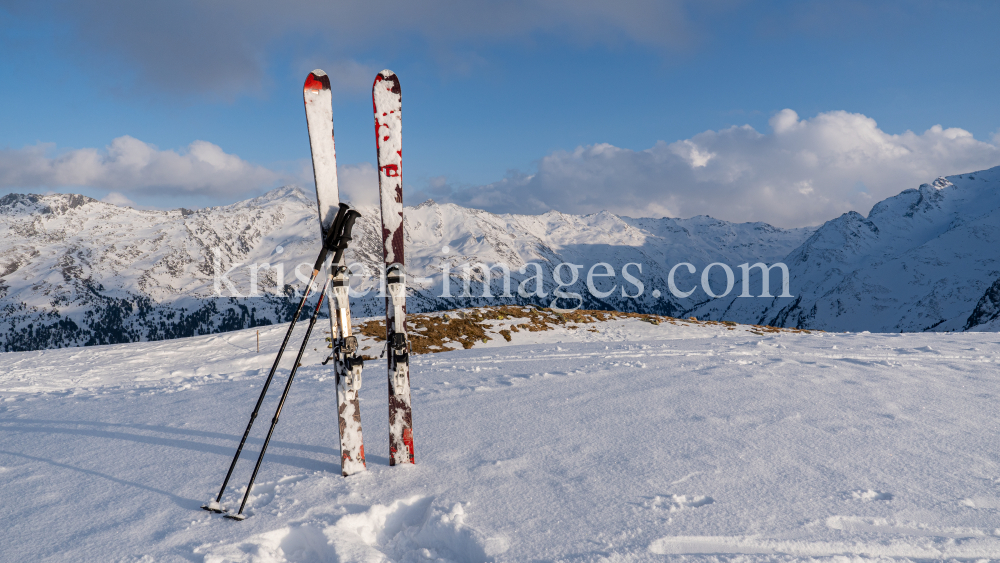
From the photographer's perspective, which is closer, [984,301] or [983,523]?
[983,523]

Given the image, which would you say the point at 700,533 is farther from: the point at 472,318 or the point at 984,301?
the point at 984,301

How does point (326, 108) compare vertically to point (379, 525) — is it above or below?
above

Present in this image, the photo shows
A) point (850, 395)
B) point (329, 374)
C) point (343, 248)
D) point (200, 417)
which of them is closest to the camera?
point (343, 248)

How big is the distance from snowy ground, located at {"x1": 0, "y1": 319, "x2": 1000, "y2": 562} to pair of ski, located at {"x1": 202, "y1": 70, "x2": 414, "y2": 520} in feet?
1.63

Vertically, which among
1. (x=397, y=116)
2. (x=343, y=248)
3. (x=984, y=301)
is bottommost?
(x=984, y=301)

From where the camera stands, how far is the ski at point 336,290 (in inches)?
190

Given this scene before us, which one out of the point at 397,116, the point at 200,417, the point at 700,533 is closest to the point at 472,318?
the point at 200,417

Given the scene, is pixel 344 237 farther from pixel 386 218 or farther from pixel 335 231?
pixel 386 218

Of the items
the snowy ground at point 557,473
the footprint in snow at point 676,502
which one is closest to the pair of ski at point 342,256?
the snowy ground at point 557,473

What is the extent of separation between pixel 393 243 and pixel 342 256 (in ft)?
1.72

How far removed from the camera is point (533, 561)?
3.32m

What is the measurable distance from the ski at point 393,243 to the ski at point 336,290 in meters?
0.37

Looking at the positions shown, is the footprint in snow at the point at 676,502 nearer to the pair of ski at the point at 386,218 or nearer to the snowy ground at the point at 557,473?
the snowy ground at the point at 557,473

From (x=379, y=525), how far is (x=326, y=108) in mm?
3940
